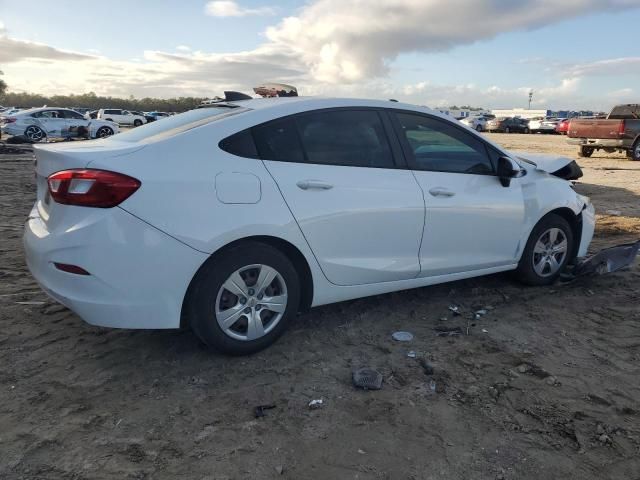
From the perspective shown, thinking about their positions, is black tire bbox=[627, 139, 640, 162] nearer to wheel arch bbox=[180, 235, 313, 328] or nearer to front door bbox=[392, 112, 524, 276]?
front door bbox=[392, 112, 524, 276]

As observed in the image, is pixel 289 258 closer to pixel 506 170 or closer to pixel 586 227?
pixel 506 170

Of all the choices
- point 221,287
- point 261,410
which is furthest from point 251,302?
point 261,410

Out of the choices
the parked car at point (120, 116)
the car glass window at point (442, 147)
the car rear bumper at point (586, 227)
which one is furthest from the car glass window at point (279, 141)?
the parked car at point (120, 116)

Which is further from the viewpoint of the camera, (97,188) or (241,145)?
(241,145)

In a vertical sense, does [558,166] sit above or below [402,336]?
A: above

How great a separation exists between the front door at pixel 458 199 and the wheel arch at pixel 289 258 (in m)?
0.99

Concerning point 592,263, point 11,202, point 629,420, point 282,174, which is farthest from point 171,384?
point 11,202

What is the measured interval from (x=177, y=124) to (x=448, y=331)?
8.18 feet

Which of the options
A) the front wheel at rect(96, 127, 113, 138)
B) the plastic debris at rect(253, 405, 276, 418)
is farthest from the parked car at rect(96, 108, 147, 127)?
the plastic debris at rect(253, 405, 276, 418)

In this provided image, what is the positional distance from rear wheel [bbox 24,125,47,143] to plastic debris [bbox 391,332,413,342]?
23913mm

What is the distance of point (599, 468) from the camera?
8.33 ft

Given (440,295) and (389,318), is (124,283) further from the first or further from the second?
(440,295)

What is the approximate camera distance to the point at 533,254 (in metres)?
4.90

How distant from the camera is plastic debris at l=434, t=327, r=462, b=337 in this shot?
3995mm
